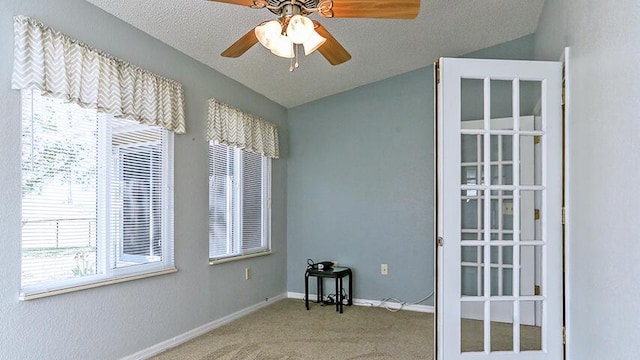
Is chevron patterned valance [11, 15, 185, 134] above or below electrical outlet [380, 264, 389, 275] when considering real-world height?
above

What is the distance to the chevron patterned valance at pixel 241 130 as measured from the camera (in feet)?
13.0

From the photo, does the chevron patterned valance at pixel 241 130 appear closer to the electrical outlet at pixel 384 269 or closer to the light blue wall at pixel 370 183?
the light blue wall at pixel 370 183

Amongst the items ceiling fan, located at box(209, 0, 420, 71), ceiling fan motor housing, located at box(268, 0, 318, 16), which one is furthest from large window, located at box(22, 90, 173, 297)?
ceiling fan motor housing, located at box(268, 0, 318, 16)

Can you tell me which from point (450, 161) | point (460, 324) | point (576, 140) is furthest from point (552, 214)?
point (460, 324)

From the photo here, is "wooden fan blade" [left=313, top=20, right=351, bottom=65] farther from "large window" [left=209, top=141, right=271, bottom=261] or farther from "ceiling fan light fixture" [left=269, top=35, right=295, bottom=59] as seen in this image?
"large window" [left=209, top=141, right=271, bottom=261]

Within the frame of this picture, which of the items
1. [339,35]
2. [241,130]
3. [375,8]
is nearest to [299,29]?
[375,8]

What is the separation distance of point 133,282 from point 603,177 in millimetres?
2897

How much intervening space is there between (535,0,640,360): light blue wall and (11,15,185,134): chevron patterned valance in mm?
2737

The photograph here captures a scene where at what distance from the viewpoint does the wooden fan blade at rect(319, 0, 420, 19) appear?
2.03 m

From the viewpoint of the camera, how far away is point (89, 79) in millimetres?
2727

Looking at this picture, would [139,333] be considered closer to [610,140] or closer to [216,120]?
[216,120]

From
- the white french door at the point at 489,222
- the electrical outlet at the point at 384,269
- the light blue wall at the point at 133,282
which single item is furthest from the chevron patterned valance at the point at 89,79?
the electrical outlet at the point at 384,269

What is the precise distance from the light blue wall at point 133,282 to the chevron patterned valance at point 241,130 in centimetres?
11

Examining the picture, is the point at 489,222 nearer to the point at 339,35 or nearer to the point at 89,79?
the point at 339,35
